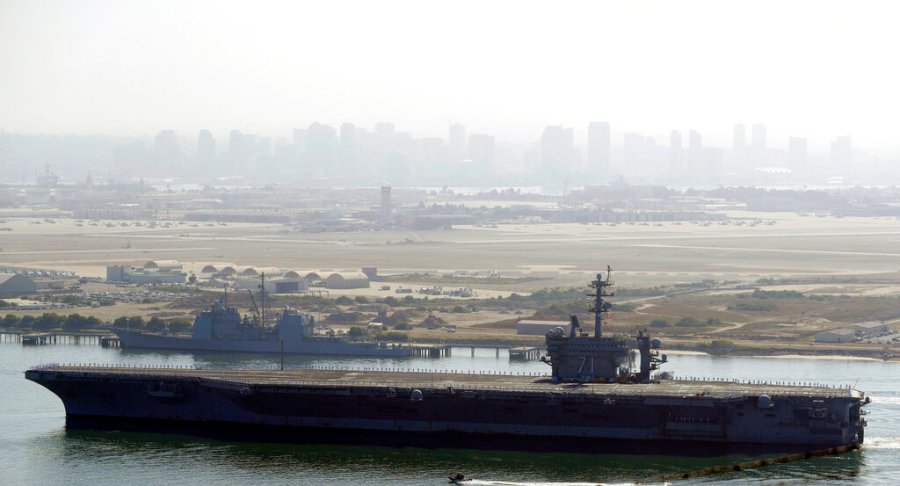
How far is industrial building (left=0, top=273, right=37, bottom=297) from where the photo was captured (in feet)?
221

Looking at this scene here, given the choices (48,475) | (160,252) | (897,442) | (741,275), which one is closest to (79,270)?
(160,252)

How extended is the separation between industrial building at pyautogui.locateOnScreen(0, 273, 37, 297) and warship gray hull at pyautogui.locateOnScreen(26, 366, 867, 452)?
30142 mm

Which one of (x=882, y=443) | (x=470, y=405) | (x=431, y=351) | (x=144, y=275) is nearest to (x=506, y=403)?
(x=470, y=405)

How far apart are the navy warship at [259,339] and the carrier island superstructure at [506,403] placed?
449 inches

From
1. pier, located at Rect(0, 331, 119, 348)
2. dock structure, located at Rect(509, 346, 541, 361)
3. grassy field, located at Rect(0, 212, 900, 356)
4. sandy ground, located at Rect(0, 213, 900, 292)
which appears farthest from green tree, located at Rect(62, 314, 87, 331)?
sandy ground, located at Rect(0, 213, 900, 292)

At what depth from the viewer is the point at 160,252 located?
92875mm

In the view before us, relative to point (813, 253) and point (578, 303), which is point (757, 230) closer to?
point (813, 253)

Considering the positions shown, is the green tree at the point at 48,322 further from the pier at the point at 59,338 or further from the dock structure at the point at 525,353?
the dock structure at the point at 525,353

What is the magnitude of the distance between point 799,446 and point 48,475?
1580cm

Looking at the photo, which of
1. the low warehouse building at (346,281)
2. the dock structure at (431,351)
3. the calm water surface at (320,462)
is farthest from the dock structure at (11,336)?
the low warehouse building at (346,281)

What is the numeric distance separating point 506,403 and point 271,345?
17.1m

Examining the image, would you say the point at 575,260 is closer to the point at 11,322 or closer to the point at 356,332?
the point at 356,332

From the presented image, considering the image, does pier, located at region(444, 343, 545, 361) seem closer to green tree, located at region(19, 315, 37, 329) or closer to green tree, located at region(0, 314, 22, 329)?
green tree, located at region(19, 315, 37, 329)

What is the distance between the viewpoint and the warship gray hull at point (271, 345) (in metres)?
50.3
